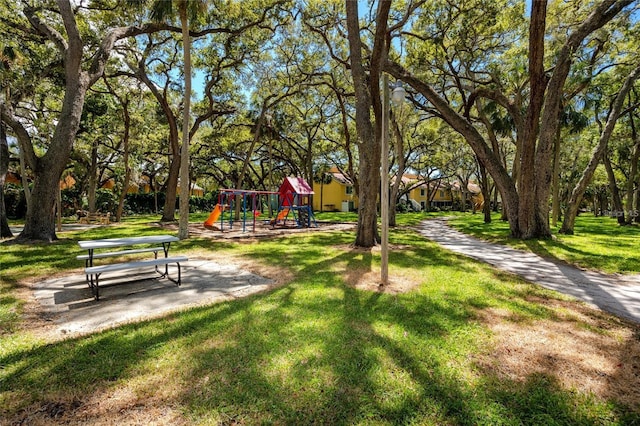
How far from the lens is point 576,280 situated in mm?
6039

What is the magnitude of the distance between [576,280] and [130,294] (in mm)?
8510

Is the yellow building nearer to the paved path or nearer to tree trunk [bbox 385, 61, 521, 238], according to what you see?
tree trunk [bbox 385, 61, 521, 238]

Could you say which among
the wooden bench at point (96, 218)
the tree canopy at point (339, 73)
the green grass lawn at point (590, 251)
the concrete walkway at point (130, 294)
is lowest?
the concrete walkway at point (130, 294)

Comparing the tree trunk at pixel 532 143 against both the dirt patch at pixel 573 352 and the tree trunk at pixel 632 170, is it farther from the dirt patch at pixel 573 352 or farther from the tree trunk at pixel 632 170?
the tree trunk at pixel 632 170

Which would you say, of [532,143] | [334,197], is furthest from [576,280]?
[334,197]

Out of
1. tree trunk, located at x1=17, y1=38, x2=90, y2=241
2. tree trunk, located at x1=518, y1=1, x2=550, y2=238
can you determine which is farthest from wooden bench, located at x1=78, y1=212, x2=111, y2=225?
tree trunk, located at x1=518, y1=1, x2=550, y2=238

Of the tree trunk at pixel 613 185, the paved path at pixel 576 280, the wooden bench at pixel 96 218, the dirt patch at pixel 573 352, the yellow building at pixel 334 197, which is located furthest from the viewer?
the yellow building at pixel 334 197

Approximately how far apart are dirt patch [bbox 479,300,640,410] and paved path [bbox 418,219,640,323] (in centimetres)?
86

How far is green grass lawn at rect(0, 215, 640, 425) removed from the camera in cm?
224

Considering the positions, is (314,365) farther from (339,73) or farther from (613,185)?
(613,185)

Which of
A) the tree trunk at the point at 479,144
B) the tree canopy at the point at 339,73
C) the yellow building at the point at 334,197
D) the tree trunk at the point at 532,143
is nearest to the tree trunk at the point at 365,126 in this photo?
the tree canopy at the point at 339,73

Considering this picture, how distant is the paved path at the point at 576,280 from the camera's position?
4711mm

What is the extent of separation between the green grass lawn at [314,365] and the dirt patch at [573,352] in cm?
3

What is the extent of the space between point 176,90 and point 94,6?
5.64 m
